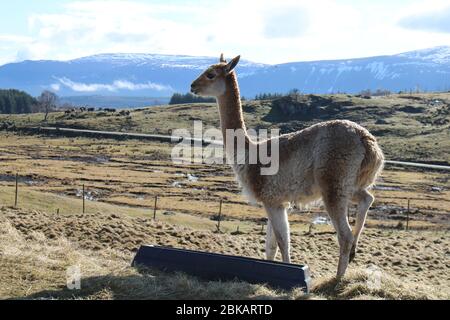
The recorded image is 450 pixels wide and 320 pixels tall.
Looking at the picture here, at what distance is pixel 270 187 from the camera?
9031 millimetres

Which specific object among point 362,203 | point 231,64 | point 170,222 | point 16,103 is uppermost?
point 16,103

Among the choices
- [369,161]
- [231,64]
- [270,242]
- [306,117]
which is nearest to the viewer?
[369,161]

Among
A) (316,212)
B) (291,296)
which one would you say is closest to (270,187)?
(291,296)

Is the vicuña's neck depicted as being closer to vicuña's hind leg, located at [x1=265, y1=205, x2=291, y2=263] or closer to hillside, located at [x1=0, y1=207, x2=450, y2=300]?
vicuña's hind leg, located at [x1=265, y1=205, x2=291, y2=263]

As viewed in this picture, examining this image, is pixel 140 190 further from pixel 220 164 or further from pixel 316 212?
pixel 220 164

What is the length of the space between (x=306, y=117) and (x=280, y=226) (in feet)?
385

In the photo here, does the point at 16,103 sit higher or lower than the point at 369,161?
higher

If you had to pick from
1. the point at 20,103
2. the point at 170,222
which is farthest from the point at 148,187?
the point at 20,103

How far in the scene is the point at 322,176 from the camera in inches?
340

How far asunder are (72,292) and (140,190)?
4005 cm

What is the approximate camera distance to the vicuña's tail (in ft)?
28.7

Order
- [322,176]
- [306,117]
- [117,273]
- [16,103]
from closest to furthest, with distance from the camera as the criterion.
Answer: [117,273]
[322,176]
[306,117]
[16,103]

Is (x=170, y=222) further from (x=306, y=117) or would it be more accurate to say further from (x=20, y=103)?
(x=20, y=103)

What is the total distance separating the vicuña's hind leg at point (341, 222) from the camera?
28.3ft
